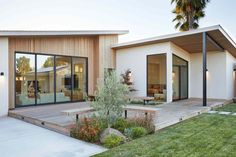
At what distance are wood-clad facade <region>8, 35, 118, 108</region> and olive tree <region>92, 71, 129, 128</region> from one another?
11.5 feet

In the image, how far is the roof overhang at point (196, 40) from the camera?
10.4 metres

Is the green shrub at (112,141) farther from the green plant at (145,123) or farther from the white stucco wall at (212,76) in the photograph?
the white stucco wall at (212,76)

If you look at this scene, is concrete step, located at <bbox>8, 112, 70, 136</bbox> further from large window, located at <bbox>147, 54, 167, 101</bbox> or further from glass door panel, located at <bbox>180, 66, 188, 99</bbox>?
glass door panel, located at <bbox>180, 66, 188, 99</bbox>

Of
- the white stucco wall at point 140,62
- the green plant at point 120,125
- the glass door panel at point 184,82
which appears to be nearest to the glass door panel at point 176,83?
the glass door panel at point 184,82

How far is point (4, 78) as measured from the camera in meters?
9.51

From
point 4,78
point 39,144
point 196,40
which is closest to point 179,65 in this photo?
point 196,40

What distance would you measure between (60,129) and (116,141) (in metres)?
2.21

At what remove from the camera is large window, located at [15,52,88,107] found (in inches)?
414

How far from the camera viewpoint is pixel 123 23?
20359mm

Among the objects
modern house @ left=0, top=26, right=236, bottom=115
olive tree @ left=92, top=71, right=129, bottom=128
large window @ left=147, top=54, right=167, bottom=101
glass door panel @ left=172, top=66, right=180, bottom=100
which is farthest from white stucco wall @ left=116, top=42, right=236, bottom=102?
olive tree @ left=92, top=71, right=129, bottom=128

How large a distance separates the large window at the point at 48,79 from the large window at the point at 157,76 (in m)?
4.04

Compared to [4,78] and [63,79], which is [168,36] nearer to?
A: [63,79]

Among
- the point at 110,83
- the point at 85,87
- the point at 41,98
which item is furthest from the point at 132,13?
the point at 110,83

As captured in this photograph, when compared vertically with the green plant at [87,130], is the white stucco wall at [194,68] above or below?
above
